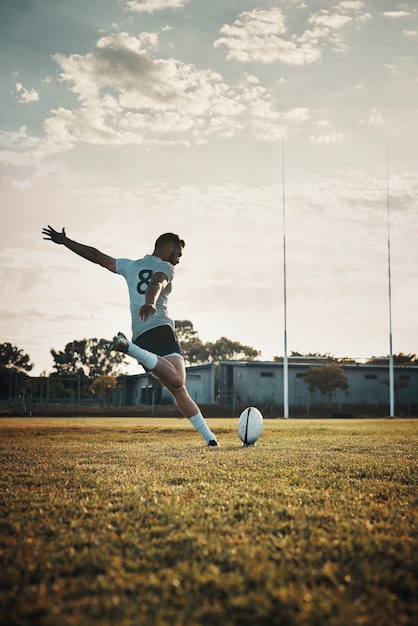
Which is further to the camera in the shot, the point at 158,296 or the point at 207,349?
the point at 207,349

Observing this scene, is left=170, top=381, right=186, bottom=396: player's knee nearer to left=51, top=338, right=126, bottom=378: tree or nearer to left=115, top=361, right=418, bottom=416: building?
left=115, top=361, right=418, bottom=416: building

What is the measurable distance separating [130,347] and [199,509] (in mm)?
3460

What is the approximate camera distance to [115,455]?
7.47 m

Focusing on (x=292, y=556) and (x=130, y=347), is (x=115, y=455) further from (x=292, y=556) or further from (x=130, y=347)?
(x=292, y=556)

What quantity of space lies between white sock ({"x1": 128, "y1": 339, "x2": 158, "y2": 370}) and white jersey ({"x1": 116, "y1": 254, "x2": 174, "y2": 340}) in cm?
43

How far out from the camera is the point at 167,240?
7.82 m

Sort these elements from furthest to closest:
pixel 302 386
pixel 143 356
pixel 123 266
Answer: pixel 302 386
pixel 123 266
pixel 143 356

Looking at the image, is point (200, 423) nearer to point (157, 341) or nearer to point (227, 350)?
point (157, 341)

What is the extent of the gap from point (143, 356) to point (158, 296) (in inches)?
31.0

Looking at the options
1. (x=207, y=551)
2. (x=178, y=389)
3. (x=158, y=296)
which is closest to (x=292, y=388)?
(x=178, y=389)

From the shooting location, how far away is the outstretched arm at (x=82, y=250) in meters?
7.98

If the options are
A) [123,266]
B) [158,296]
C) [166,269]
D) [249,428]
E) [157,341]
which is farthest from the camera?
[249,428]

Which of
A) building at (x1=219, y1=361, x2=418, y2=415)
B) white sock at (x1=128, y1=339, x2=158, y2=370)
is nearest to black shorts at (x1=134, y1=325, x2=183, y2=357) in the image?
white sock at (x1=128, y1=339, x2=158, y2=370)

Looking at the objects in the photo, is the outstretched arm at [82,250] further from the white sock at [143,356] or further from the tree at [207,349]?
the tree at [207,349]
